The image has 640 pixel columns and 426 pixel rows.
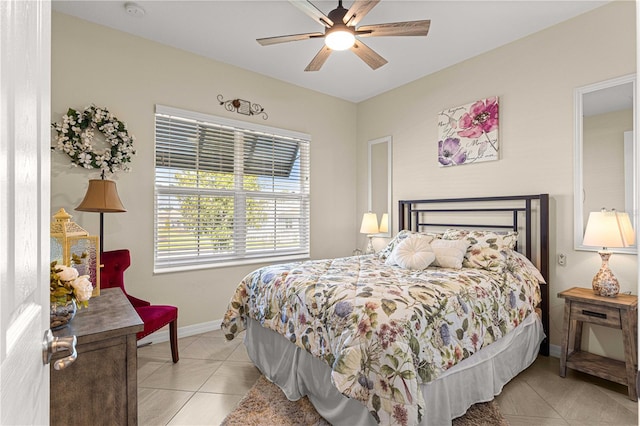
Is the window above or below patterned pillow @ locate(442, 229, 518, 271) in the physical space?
above

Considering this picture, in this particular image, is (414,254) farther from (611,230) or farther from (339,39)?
(339,39)

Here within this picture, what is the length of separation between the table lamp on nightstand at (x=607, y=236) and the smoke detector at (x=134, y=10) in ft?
12.7

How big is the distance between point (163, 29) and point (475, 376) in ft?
12.1

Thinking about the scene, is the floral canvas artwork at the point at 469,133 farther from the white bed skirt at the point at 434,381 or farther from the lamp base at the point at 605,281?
the white bed skirt at the point at 434,381

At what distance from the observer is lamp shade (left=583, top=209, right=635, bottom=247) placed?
89.0 inches

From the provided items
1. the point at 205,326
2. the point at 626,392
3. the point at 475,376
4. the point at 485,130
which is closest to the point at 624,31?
the point at 485,130

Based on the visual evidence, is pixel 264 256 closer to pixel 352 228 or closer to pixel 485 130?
pixel 352 228

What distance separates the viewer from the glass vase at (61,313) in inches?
50.4

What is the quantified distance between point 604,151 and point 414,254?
1.69 m

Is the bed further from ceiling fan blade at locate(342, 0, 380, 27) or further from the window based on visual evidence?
ceiling fan blade at locate(342, 0, 380, 27)

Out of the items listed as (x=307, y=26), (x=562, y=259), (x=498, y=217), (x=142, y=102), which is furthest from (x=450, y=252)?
(x=142, y=102)

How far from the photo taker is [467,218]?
3.47 m

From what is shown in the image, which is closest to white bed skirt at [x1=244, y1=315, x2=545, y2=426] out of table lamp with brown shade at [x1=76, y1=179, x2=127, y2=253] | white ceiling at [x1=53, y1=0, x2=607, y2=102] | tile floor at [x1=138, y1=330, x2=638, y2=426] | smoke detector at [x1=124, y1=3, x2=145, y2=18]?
tile floor at [x1=138, y1=330, x2=638, y2=426]

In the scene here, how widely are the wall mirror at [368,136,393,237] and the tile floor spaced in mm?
2283
